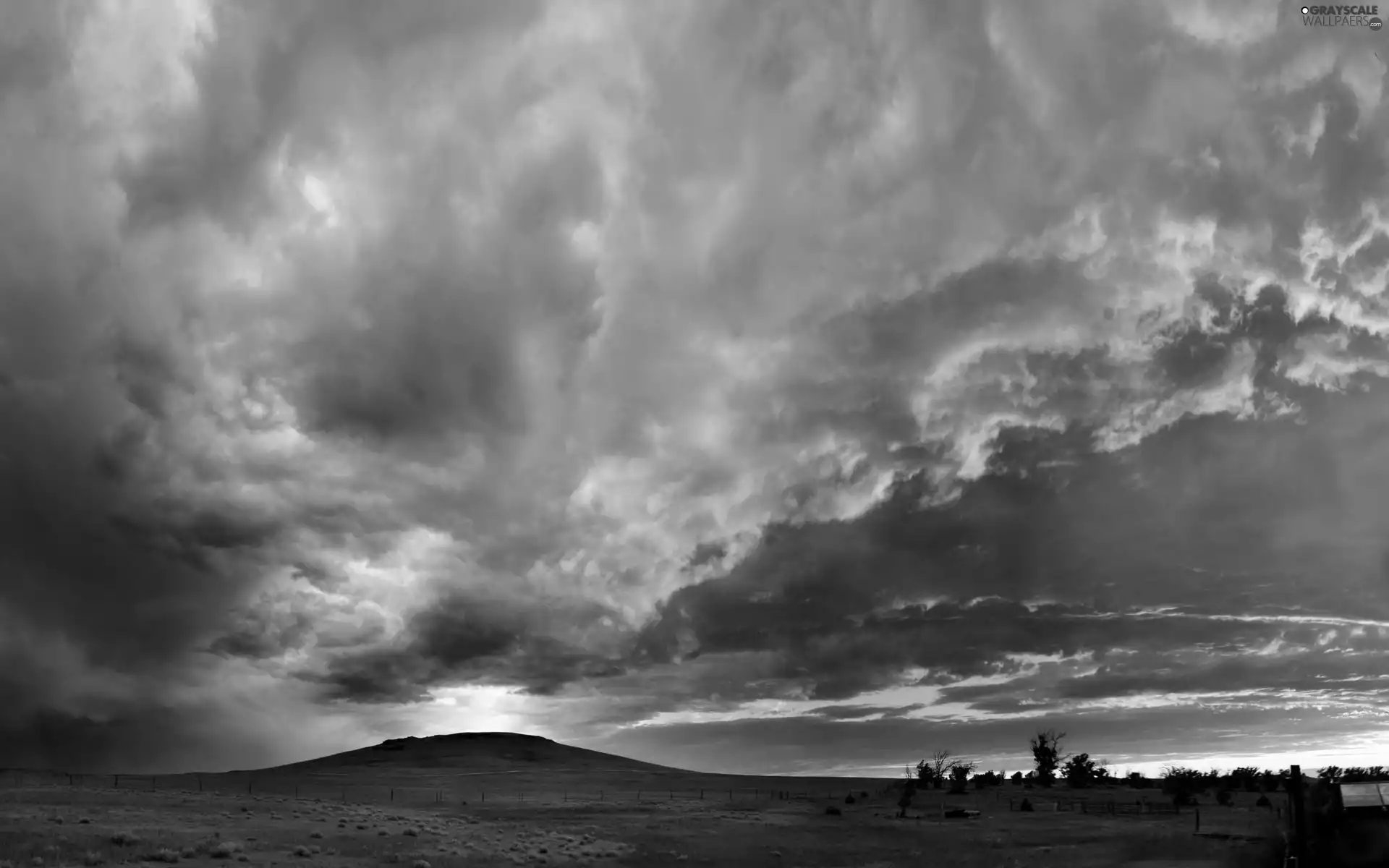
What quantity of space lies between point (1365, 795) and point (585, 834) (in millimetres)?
53202

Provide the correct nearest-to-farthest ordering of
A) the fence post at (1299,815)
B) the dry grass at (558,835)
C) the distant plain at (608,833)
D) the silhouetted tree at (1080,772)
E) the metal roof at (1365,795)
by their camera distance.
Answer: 1. the fence post at (1299,815)
2. the metal roof at (1365,795)
3. the dry grass at (558,835)
4. the distant plain at (608,833)
5. the silhouetted tree at (1080,772)

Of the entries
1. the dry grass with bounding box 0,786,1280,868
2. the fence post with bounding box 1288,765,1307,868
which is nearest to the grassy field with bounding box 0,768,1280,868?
the dry grass with bounding box 0,786,1280,868

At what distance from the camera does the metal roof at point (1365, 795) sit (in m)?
26.0

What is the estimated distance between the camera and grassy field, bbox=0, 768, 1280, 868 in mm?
47500

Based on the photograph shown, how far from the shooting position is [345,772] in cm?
19825

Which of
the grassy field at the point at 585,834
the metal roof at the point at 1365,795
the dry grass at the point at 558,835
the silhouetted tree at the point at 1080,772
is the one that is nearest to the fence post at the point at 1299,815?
the metal roof at the point at 1365,795

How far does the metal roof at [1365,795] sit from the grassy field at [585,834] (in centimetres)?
1117

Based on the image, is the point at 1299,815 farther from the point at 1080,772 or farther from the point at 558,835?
the point at 1080,772

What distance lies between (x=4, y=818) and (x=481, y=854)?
26.9m

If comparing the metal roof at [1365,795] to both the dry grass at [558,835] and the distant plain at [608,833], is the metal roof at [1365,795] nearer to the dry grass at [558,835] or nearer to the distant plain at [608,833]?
the dry grass at [558,835]

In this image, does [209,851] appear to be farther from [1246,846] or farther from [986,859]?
[1246,846]

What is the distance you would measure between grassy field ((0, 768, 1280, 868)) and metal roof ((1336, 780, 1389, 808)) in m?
11.2

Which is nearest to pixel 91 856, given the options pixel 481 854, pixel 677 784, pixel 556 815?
pixel 481 854

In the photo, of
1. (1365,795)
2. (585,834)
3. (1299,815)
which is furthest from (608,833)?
(1365,795)
